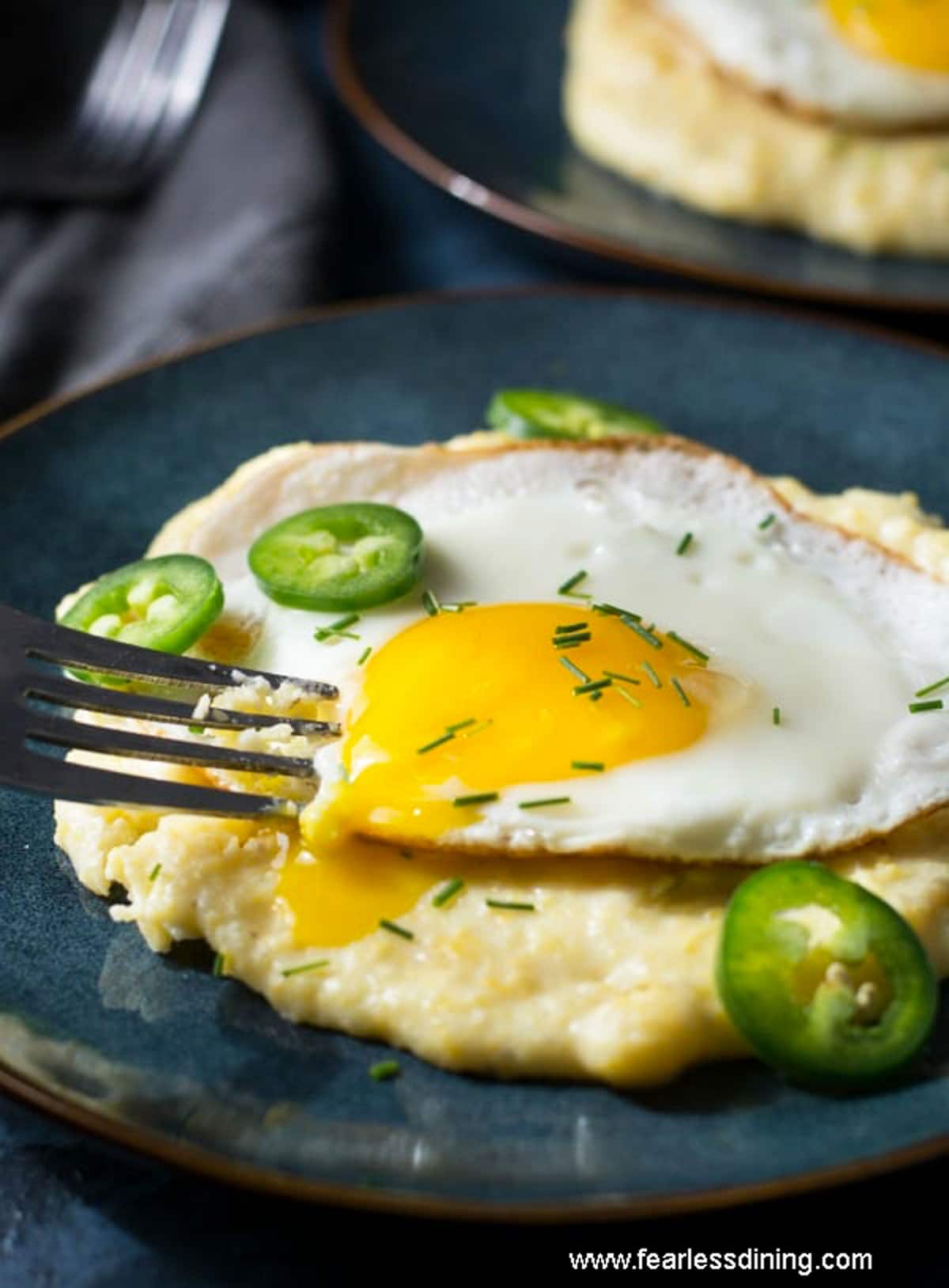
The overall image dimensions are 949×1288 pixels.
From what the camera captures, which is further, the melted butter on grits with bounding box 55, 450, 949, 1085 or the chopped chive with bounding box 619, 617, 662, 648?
the chopped chive with bounding box 619, 617, 662, 648

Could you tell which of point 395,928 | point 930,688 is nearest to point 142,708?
point 395,928

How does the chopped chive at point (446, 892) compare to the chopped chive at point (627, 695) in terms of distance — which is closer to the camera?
the chopped chive at point (446, 892)

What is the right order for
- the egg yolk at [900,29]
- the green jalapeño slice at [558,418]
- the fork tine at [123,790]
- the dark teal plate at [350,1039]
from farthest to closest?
the egg yolk at [900,29], the green jalapeño slice at [558,418], the fork tine at [123,790], the dark teal plate at [350,1039]

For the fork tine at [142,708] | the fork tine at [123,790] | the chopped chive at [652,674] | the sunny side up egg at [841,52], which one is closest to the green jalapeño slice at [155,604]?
the fork tine at [142,708]

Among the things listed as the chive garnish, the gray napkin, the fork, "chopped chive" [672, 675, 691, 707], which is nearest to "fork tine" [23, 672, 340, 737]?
the fork

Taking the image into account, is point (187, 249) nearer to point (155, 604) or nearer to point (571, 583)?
point (155, 604)

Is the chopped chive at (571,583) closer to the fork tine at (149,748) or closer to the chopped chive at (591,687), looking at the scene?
the chopped chive at (591,687)

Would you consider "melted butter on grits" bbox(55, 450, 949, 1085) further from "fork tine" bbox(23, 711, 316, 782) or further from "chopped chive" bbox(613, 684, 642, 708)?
"chopped chive" bbox(613, 684, 642, 708)
